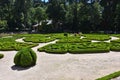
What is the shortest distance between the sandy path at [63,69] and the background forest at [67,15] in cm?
4353

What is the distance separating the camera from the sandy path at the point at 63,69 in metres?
17.8

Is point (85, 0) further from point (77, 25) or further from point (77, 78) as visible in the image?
point (77, 78)

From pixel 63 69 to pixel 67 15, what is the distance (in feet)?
173

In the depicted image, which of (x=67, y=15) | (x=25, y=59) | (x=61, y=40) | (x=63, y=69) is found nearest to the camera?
(x=63, y=69)

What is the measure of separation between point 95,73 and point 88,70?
0.92 meters

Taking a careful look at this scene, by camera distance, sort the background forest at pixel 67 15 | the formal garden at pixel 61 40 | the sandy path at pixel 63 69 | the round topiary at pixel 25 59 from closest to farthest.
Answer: the sandy path at pixel 63 69 → the formal garden at pixel 61 40 → the round topiary at pixel 25 59 → the background forest at pixel 67 15

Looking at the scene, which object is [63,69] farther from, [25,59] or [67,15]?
[67,15]

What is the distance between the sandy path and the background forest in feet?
143

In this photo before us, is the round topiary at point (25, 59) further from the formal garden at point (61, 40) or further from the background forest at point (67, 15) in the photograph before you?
the background forest at point (67, 15)

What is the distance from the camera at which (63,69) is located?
763 inches

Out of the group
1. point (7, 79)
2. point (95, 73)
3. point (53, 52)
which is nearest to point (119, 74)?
point (95, 73)

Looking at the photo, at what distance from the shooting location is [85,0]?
70.2 m

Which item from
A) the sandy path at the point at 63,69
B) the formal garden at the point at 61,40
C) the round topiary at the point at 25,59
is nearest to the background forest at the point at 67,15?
the formal garden at the point at 61,40

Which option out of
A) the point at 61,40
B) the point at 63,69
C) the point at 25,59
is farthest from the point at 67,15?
the point at 63,69
